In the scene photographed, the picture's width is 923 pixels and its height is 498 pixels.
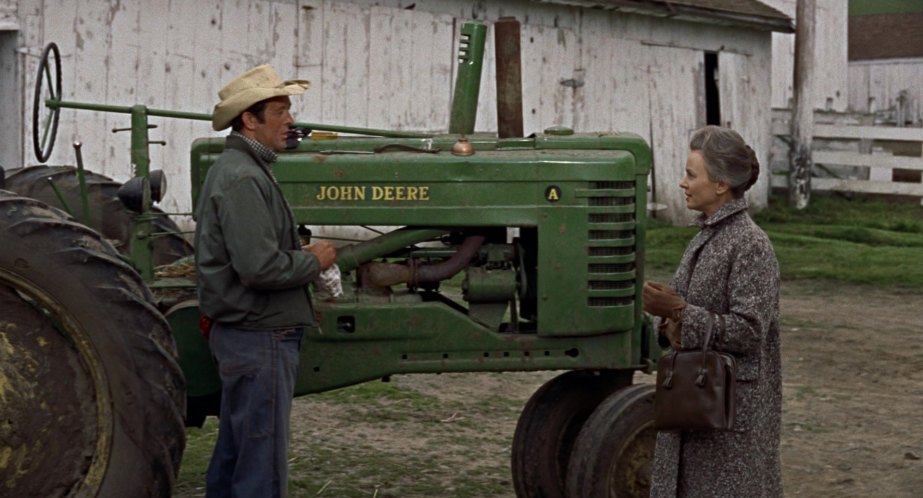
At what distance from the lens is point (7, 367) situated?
204 inches

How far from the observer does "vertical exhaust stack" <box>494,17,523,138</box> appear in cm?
643

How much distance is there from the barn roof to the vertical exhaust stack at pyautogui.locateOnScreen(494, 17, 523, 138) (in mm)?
11120

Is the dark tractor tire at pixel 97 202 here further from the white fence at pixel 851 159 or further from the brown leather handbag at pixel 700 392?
the white fence at pixel 851 159

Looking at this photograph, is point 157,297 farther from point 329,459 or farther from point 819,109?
point 819,109

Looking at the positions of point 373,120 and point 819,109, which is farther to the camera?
point 819,109

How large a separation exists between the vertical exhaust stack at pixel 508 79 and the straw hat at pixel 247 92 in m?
1.44

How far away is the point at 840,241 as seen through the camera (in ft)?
53.7

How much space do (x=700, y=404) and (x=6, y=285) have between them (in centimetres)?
236

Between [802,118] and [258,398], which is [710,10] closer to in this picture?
[802,118]

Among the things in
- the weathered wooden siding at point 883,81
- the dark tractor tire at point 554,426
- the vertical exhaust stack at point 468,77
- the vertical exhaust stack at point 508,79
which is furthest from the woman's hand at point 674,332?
the weathered wooden siding at point 883,81

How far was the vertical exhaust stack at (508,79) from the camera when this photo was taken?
643 centimetres

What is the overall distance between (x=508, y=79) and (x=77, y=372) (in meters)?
2.25

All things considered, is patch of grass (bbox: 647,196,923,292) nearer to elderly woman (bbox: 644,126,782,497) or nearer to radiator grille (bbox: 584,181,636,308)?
radiator grille (bbox: 584,181,636,308)

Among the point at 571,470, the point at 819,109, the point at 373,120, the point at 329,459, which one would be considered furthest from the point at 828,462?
the point at 819,109
